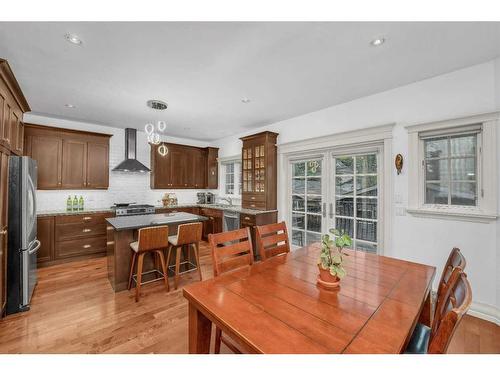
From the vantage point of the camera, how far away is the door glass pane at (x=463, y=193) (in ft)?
7.79

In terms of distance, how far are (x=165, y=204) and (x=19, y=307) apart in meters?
3.20

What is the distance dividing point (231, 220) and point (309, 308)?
11.7 ft

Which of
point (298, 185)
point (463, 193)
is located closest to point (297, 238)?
point (298, 185)

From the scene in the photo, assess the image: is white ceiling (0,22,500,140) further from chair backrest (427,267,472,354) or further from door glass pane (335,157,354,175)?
chair backrest (427,267,472,354)

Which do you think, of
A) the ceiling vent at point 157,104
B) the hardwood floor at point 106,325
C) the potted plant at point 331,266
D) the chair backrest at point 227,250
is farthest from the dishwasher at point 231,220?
the potted plant at point 331,266

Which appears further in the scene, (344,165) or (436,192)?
(344,165)

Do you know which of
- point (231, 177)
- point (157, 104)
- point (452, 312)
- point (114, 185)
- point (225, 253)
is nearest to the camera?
point (452, 312)

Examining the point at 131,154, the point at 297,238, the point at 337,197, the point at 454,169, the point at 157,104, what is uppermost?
the point at 157,104

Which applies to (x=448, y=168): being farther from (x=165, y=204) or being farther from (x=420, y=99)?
(x=165, y=204)

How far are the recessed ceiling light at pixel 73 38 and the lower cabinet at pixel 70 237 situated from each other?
3.01 metres

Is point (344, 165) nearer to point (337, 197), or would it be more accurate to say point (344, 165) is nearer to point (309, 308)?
point (337, 197)

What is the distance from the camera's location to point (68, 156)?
160 inches

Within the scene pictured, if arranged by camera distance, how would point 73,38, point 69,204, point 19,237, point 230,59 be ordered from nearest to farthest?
point 73,38
point 230,59
point 19,237
point 69,204

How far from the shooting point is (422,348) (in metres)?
1.23
